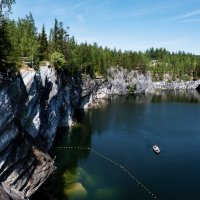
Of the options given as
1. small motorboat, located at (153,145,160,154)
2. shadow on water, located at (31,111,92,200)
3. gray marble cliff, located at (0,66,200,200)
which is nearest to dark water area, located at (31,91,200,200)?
shadow on water, located at (31,111,92,200)

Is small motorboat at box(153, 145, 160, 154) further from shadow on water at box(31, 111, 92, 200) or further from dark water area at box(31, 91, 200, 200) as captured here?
shadow on water at box(31, 111, 92, 200)

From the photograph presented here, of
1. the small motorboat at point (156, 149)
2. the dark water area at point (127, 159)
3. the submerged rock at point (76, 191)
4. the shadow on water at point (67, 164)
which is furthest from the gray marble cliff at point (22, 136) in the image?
the small motorboat at point (156, 149)

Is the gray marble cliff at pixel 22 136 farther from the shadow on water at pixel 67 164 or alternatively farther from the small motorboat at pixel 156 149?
the small motorboat at pixel 156 149

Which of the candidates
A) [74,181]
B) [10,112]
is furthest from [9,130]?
[74,181]

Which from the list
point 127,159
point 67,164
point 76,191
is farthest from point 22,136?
point 127,159

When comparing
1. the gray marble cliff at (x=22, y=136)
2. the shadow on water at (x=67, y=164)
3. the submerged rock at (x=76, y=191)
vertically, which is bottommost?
the submerged rock at (x=76, y=191)

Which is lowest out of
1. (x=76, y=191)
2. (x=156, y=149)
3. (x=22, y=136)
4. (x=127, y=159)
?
(x=76, y=191)

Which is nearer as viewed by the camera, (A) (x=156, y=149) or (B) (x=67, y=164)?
(B) (x=67, y=164)

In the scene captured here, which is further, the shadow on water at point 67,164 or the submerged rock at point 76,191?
the shadow on water at point 67,164

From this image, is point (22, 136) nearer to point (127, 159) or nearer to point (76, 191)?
point (76, 191)
